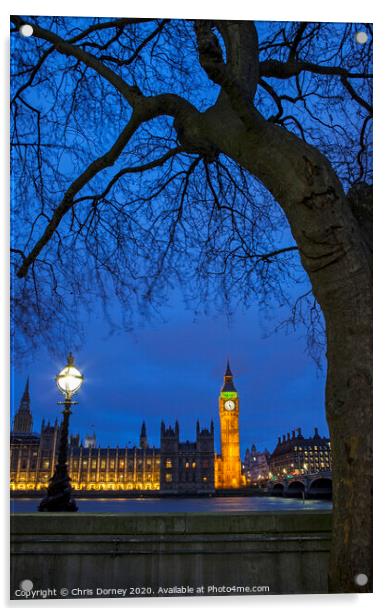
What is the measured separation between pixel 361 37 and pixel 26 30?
2.59 m

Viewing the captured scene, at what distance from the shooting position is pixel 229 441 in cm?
7694

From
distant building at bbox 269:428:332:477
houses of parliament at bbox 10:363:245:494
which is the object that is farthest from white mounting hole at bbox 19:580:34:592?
houses of parliament at bbox 10:363:245:494

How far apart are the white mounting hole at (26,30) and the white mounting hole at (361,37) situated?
2.51 meters

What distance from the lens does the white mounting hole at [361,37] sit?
421cm

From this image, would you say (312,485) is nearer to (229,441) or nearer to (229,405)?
(229,405)

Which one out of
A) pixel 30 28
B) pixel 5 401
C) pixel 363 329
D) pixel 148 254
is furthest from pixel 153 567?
pixel 30 28

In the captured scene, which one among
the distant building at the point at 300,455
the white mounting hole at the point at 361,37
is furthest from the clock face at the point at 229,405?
the white mounting hole at the point at 361,37

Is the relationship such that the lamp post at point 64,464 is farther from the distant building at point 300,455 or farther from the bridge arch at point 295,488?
the distant building at point 300,455

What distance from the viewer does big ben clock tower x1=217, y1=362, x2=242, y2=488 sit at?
7456 centimetres

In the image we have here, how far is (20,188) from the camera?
3.96 m

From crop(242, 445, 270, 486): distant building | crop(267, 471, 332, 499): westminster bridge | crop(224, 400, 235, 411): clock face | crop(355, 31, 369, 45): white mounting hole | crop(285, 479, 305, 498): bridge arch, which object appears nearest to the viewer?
crop(355, 31, 369, 45): white mounting hole

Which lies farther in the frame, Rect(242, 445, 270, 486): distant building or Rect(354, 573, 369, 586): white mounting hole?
Rect(242, 445, 270, 486): distant building

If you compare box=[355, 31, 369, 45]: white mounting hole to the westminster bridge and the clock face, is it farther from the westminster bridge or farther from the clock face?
the clock face

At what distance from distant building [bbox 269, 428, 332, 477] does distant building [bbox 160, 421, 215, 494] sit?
33.7 feet
